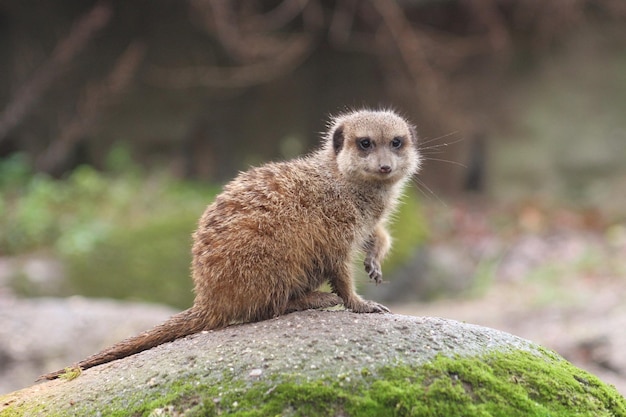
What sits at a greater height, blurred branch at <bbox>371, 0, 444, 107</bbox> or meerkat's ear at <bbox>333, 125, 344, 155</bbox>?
blurred branch at <bbox>371, 0, 444, 107</bbox>

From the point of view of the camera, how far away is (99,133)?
12867 mm

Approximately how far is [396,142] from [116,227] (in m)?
6.03

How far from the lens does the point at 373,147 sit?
4.31m

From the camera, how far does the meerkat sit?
3.79 meters

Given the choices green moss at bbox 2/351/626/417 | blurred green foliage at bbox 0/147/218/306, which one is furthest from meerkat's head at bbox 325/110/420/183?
blurred green foliage at bbox 0/147/218/306

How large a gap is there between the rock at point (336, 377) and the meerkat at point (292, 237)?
164 mm

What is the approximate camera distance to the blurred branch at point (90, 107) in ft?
35.8

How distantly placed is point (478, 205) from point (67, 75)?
22.3 ft

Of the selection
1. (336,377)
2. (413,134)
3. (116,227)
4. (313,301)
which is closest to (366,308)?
(313,301)

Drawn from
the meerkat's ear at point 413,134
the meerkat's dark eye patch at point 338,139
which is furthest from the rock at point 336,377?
the meerkat's ear at point 413,134

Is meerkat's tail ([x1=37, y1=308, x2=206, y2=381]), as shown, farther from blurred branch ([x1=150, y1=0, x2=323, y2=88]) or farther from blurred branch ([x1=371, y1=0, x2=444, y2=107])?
blurred branch ([x1=371, y1=0, x2=444, y2=107])

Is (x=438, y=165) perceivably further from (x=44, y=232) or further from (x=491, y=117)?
(x=44, y=232)

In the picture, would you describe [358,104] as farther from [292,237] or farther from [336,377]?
[336,377]

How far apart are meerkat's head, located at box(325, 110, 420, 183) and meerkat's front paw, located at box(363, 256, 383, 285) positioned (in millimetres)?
417
